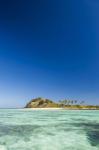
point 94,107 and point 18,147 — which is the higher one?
point 94,107

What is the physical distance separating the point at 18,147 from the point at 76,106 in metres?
81.4

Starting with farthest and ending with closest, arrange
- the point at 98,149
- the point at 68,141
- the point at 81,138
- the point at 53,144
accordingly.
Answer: the point at 81,138 < the point at 68,141 < the point at 53,144 < the point at 98,149

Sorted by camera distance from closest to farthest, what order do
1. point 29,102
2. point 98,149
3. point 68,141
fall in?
point 98,149 < point 68,141 < point 29,102

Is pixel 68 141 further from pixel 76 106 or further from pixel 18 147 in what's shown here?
Result: pixel 76 106

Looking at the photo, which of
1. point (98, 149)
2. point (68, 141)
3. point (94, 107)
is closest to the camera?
point (98, 149)

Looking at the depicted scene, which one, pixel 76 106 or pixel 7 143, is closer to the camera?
pixel 7 143

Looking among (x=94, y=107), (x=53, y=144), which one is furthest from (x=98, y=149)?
(x=94, y=107)

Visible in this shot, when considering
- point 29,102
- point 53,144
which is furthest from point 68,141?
point 29,102

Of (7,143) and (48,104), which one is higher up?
(48,104)

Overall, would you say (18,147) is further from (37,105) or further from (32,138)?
(37,105)

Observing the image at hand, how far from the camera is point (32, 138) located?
11.3m

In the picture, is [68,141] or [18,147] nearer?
[18,147]

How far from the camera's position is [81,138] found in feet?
38.0

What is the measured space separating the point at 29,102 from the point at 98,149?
89962mm
